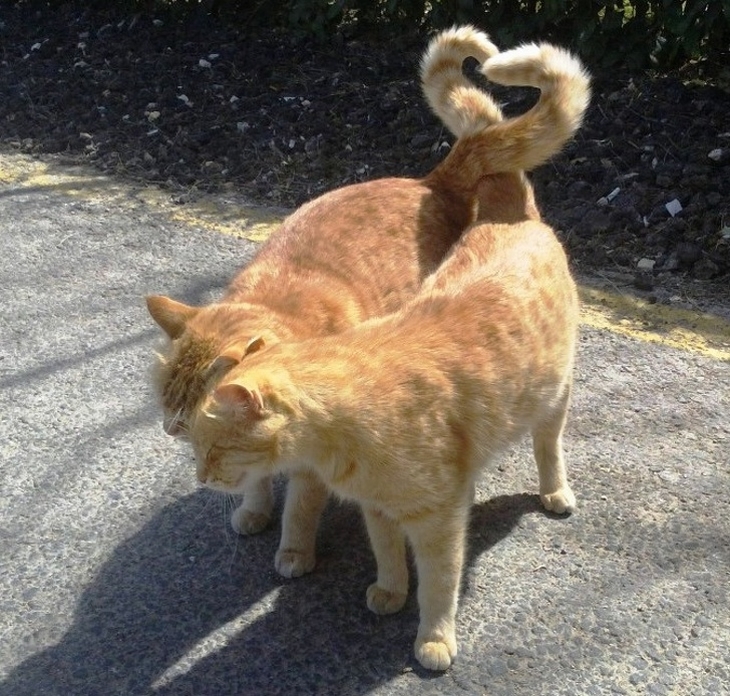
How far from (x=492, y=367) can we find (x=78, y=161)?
13.8 ft

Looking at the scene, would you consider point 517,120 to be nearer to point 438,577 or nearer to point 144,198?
point 438,577

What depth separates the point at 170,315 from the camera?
9.49 feet

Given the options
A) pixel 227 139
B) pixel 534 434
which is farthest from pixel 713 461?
pixel 227 139

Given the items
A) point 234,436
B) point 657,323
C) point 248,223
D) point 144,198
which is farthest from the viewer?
point 144,198

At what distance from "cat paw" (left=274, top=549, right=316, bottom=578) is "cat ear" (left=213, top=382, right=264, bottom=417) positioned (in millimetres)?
835

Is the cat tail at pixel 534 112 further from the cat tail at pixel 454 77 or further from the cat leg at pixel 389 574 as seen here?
the cat leg at pixel 389 574

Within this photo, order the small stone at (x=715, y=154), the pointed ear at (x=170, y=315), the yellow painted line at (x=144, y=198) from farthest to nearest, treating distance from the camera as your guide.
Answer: the yellow painted line at (x=144, y=198) < the small stone at (x=715, y=154) < the pointed ear at (x=170, y=315)

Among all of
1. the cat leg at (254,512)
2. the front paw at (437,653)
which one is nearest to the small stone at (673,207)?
the cat leg at (254,512)

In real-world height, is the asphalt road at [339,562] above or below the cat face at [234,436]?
below

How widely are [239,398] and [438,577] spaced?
81 cm

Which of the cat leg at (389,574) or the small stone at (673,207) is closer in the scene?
the cat leg at (389,574)

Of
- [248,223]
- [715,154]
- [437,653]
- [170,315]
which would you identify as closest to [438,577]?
[437,653]

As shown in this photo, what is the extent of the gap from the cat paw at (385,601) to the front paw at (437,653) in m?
0.21

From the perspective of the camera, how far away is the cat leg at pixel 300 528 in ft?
10.0
